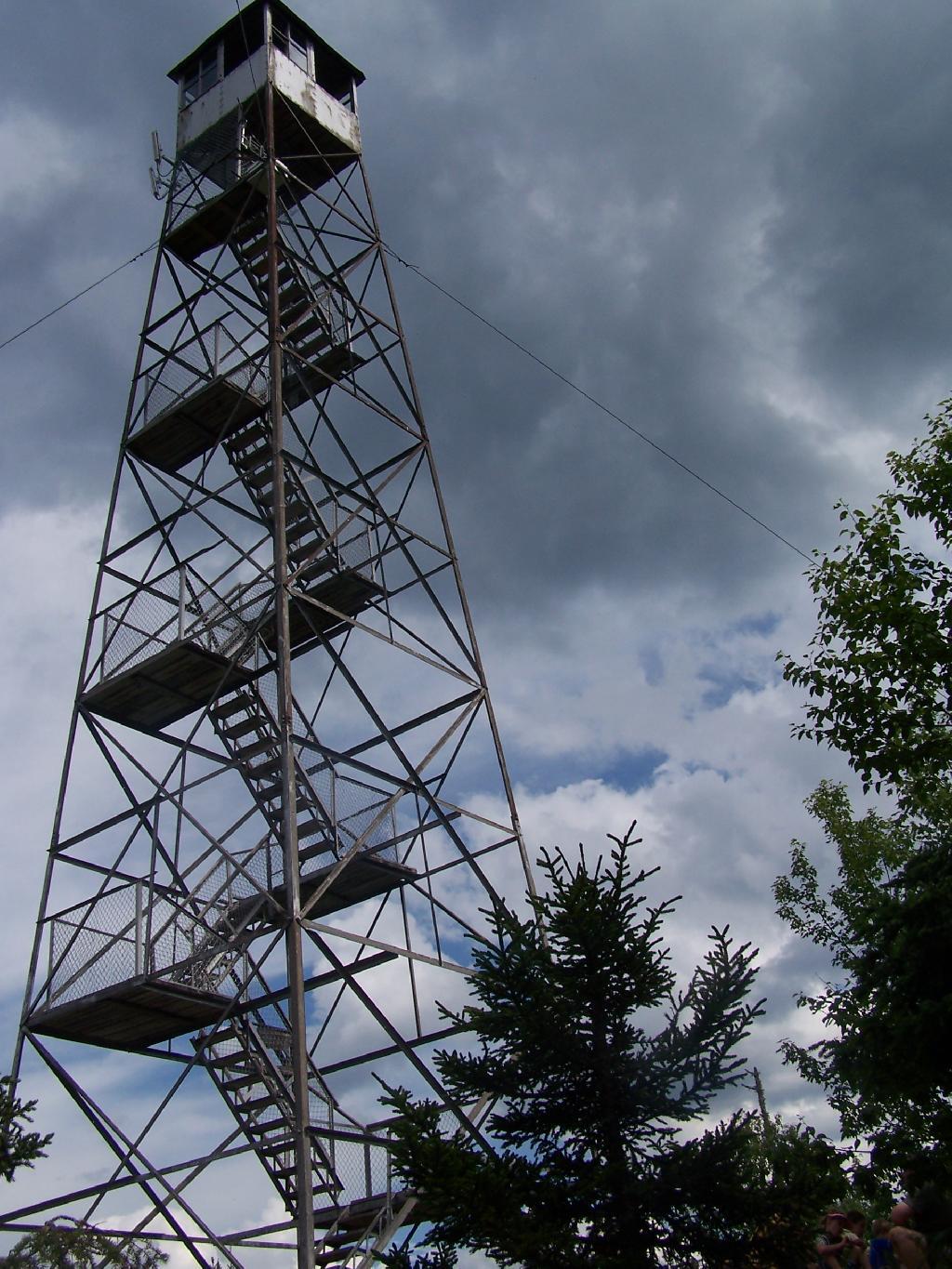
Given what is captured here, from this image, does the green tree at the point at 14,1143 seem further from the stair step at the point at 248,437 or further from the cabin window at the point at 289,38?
the cabin window at the point at 289,38

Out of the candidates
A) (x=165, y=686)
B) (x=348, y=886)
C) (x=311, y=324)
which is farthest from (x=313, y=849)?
(x=311, y=324)

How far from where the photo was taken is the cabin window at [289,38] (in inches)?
829

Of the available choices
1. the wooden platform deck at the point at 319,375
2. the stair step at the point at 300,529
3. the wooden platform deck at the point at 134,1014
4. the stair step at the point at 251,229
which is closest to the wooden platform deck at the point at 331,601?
the stair step at the point at 300,529

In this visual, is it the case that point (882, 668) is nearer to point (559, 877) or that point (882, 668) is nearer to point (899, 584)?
point (899, 584)

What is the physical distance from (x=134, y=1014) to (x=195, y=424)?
8.27 metres

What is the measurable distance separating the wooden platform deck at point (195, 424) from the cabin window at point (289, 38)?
6.92 metres

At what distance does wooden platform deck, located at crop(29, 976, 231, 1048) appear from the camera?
1370 centimetres

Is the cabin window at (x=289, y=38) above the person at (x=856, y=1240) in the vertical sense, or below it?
above

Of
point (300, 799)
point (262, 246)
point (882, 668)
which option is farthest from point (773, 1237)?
point (262, 246)

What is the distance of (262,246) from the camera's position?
20.0 m

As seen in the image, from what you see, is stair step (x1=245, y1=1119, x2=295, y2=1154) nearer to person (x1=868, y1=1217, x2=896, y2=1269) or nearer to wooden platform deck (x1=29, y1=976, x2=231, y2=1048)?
wooden platform deck (x1=29, y1=976, x2=231, y2=1048)

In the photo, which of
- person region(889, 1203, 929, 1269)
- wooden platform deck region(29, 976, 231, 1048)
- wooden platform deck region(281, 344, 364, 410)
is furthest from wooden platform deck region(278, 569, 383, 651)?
person region(889, 1203, 929, 1269)

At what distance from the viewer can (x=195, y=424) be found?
1823 cm

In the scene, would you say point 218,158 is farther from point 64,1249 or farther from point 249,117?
point 64,1249
